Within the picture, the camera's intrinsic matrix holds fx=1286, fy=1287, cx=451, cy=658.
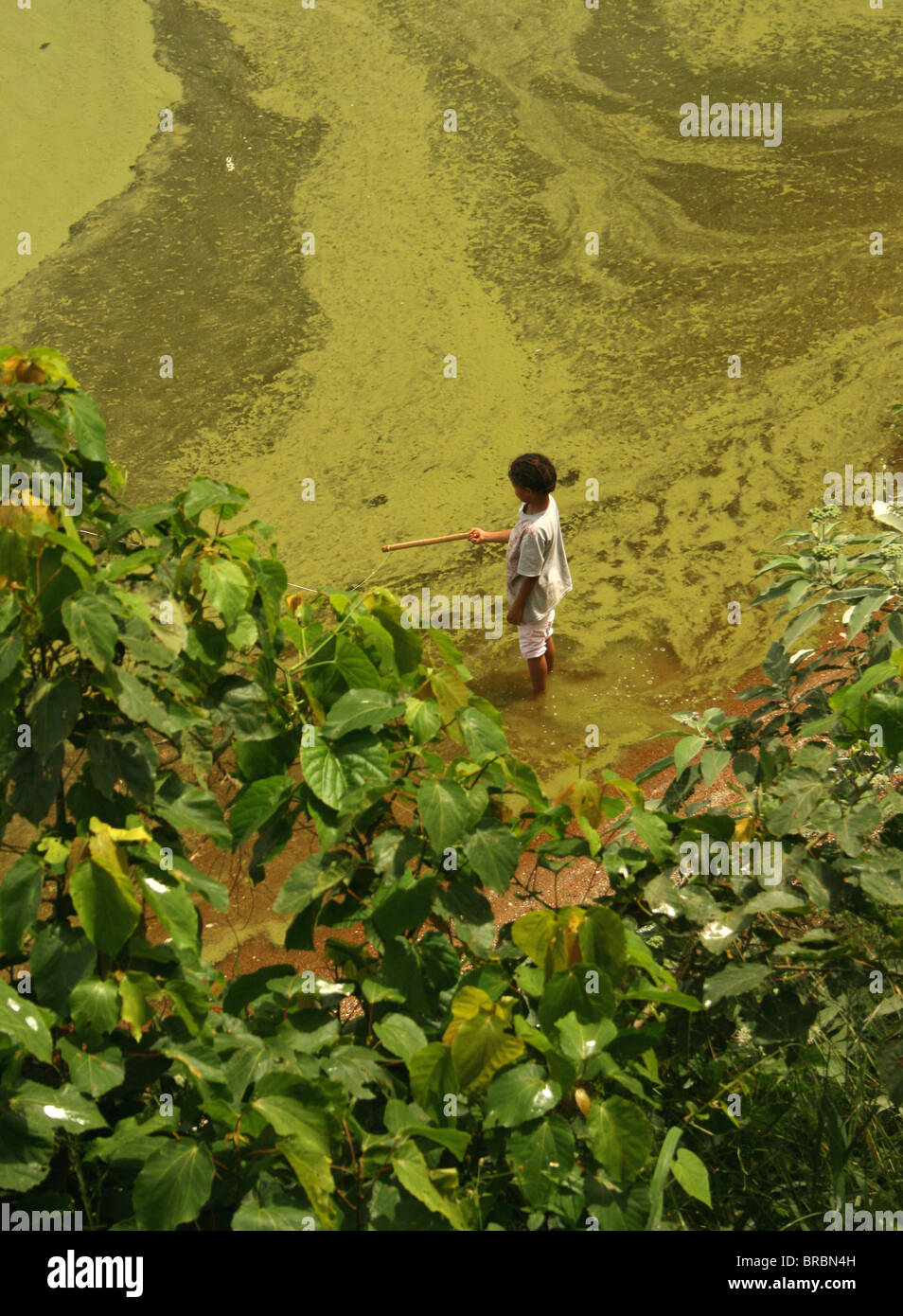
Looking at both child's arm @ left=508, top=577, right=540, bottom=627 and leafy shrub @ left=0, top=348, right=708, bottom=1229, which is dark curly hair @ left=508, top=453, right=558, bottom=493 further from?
leafy shrub @ left=0, top=348, right=708, bottom=1229

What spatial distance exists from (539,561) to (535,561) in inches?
0.4

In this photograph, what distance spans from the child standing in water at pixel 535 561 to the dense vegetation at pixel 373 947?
6.10 feet

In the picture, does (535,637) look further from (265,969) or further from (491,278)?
(491,278)

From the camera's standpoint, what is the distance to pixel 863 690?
1637mm

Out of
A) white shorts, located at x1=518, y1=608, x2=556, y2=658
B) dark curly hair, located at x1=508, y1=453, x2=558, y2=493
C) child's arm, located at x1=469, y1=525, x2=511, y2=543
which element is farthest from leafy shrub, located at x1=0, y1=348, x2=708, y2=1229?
child's arm, located at x1=469, y1=525, x2=511, y2=543

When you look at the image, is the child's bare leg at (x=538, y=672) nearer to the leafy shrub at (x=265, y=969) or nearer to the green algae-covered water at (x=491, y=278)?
the green algae-covered water at (x=491, y=278)

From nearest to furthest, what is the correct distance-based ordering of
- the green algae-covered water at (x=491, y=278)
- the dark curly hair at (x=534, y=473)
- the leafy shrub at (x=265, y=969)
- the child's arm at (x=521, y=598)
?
1. the leafy shrub at (x=265, y=969)
2. the dark curly hair at (x=534, y=473)
3. the child's arm at (x=521, y=598)
4. the green algae-covered water at (x=491, y=278)

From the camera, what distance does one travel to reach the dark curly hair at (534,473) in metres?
3.63

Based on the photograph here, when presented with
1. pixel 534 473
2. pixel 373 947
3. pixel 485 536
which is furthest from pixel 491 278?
pixel 373 947

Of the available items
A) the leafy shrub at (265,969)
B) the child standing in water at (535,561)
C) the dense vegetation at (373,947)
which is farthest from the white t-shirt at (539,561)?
the leafy shrub at (265,969)

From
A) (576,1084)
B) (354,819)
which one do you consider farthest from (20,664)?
(576,1084)

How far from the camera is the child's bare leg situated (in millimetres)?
3961
